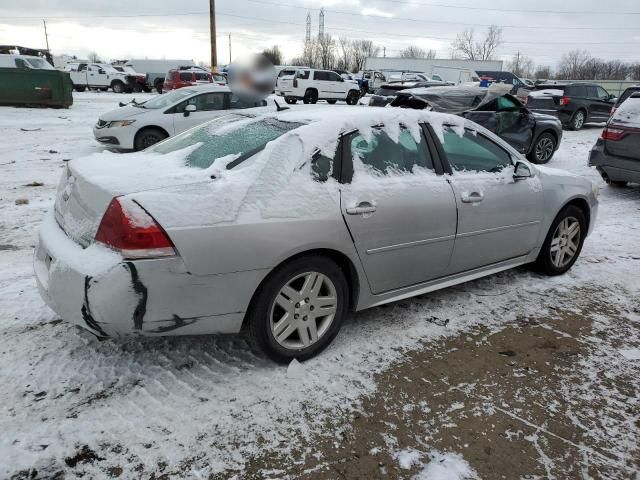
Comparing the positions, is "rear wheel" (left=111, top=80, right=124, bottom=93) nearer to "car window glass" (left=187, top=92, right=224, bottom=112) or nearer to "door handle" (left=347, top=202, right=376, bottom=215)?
"car window glass" (left=187, top=92, right=224, bottom=112)

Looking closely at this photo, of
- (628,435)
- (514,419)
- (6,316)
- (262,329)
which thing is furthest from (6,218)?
(628,435)

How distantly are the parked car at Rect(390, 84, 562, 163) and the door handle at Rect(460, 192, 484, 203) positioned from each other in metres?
4.97

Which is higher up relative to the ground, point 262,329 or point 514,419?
point 262,329

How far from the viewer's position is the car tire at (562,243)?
14.7 ft

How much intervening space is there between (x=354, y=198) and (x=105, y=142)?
26.9 feet

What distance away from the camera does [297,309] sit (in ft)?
9.69

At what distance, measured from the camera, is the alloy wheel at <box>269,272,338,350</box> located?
9.51 ft

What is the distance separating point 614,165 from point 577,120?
Answer: 36.0ft

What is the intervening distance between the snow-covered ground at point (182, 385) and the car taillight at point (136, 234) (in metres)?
0.83

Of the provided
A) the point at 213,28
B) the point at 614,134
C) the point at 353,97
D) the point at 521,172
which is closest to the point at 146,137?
the point at 521,172

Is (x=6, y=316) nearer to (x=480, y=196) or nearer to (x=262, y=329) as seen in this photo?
(x=262, y=329)

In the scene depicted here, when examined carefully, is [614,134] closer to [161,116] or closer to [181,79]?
[161,116]

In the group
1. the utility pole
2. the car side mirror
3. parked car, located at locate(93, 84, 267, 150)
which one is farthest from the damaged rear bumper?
the utility pole

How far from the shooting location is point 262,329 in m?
2.83
